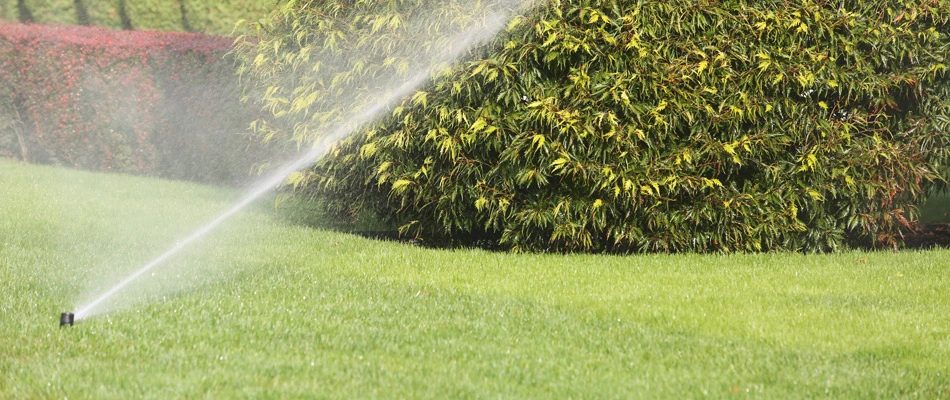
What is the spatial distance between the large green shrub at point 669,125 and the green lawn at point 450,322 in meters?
0.41

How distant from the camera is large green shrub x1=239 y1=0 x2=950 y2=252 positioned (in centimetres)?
770

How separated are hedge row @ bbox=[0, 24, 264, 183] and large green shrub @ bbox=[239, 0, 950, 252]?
3.76m

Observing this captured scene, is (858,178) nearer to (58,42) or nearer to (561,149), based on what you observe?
(561,149)

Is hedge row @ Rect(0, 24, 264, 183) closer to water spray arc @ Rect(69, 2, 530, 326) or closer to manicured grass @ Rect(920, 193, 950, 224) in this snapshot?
water spray arc @ Rect(69, 2, 530, 326)

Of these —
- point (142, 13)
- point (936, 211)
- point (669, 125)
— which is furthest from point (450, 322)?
point (142, 13)

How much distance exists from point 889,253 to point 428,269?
12.8 feet

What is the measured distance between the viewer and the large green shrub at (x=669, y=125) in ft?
25.2

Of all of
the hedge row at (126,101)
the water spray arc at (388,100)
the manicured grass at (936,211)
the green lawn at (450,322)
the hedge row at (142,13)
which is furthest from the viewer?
the hedge row at (142,13)

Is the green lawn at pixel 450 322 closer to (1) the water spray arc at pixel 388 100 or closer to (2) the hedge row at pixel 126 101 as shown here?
(1) the water spray arc at pixel 388 100

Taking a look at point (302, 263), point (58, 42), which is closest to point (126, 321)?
point (302, 263)

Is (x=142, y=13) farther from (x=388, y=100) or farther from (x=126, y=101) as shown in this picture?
(x=388, y=100)

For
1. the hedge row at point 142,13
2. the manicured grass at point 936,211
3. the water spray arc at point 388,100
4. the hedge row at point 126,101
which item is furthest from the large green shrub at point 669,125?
the hedge row at point 142,13

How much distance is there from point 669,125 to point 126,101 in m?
7.54

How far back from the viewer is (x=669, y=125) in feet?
25.5
